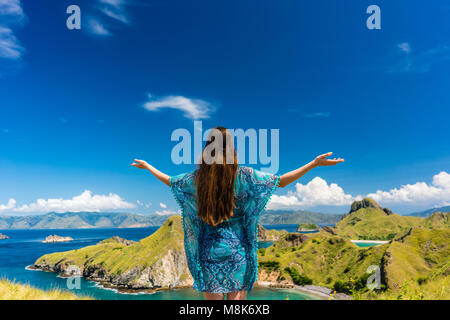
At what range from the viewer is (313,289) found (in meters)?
81.2

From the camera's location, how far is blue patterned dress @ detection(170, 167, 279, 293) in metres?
2.81

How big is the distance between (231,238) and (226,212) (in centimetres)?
29

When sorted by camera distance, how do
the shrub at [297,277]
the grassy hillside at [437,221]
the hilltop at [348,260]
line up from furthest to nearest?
the grassy hillside at [437,221]
the shrub at [297,277]
the hilltop at [348,260]

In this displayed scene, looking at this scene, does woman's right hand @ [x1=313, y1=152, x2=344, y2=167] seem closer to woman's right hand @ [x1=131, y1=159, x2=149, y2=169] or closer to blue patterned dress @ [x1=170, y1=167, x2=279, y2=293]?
blue patterned dress @ [x1=170, y1=167, x2=279, y2=293]

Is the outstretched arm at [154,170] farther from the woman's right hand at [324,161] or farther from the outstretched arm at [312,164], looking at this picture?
the woman's right hand at [324,161]

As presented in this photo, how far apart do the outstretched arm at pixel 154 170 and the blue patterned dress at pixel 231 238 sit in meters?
0.26

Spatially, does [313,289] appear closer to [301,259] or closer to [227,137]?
[301,259]

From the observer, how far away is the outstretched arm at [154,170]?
3.34 meters

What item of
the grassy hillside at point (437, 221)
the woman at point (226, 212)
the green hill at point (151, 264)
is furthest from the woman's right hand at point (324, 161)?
the grassy hillside at point (437, 221)

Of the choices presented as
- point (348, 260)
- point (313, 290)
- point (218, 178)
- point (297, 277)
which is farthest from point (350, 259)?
point (218, 178)

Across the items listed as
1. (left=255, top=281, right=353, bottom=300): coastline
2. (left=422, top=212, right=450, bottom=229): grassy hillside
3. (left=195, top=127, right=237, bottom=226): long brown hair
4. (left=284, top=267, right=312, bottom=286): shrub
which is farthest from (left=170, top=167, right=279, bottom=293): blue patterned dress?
(left=422, top=212, right=450, bottom=229): grassy hillside
